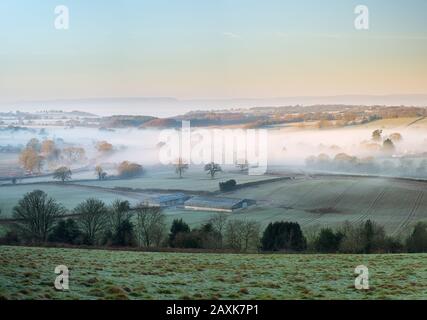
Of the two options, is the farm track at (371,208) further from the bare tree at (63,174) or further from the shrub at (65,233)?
the bare tree at (63,174)

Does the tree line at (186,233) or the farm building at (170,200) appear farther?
the farm building at (170,200)

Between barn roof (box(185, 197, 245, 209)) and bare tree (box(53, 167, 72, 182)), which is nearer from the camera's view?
barn roof (box(185, 197, 245, 209))

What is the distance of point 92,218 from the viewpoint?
8.90 meters

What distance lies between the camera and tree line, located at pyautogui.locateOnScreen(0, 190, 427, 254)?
8.48 metres

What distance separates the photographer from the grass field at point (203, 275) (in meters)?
6.02

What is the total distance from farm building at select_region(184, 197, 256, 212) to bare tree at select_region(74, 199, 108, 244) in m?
1.53

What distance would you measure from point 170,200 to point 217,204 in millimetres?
906

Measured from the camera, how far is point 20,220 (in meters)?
8.77

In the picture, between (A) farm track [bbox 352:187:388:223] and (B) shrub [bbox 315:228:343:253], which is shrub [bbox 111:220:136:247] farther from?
(A) farm track [bbox 352:187:388:223]

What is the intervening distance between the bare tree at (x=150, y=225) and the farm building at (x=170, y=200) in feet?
0.40

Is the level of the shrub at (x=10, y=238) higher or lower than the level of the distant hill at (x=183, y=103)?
lower

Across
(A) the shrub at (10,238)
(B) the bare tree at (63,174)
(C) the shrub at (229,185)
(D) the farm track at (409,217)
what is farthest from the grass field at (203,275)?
(B) the bare tree at (63,174)

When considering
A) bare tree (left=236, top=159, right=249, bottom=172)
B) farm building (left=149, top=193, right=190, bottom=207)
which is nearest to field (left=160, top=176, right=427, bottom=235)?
farm building (left=149, top=193, right=190, bottom=207)
